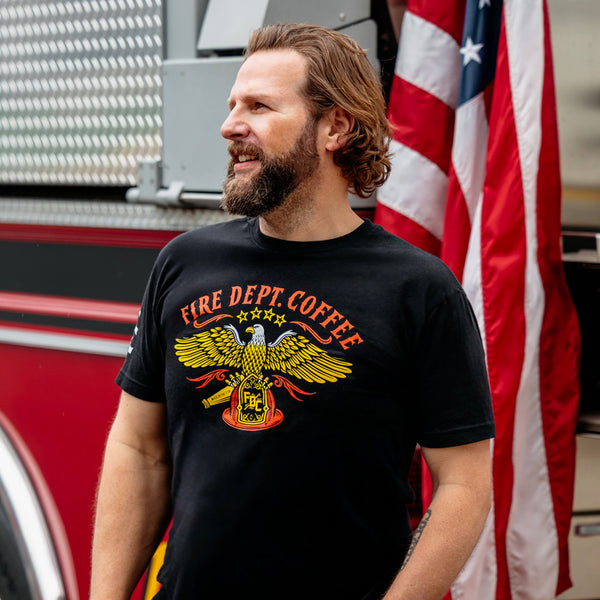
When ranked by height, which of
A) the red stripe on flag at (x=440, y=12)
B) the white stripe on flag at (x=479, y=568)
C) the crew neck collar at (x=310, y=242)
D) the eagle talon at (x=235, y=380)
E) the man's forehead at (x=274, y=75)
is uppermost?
the red stripe on flag at (x=440, y=12)

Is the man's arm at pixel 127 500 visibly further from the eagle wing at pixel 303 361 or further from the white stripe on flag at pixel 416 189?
the white stripe on flag at pixel 416 189

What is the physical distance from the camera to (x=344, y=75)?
1554 mm

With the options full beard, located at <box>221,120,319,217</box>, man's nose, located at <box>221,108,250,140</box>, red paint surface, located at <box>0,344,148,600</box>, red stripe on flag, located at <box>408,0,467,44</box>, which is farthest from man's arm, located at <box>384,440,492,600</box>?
red stripe on flag, located at <box>408,0,467,44</box>

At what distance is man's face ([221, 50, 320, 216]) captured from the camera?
150cm

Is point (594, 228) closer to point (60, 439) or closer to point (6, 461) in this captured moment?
point (60, 439)

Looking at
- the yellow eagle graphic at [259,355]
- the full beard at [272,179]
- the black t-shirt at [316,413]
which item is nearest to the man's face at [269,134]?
the full beard at [272,179]

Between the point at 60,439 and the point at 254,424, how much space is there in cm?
106

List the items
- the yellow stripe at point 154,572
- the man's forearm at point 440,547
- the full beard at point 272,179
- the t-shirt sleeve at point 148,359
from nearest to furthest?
1. the man's forearm at point 440,547
2. the full beard at point 272,179
3. the t-shirt sleeve at point 148,359
4. the yellow stripe at point 154,572

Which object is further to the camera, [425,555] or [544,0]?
[544,0]

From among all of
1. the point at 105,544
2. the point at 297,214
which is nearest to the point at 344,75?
the point at 297,214

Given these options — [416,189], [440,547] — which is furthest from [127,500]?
[416,189]

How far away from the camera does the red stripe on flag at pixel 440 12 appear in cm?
229

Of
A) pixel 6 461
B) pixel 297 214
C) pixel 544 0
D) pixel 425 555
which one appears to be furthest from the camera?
pixel 6 461

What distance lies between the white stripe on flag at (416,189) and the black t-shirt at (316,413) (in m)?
0.84
